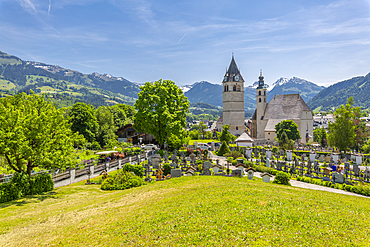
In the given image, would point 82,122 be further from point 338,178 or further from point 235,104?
point 338,178

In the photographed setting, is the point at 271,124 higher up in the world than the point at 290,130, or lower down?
higher up

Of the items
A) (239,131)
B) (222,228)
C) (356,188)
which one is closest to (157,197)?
(222,228)

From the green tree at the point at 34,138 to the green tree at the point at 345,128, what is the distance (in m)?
39.4

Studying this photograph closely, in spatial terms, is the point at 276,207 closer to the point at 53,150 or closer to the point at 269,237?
the point at 269,237

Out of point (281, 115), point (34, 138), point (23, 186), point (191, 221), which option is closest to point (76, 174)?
point (23, 186)

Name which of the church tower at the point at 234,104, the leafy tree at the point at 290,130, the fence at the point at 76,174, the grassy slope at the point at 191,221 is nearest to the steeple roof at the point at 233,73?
the church tower at the point at 234,104

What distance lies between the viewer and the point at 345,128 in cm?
3722

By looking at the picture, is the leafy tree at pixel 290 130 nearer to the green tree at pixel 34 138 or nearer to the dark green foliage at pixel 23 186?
the green tree at pixel 34 138

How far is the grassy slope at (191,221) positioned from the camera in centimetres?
733

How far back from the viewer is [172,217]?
9375mm

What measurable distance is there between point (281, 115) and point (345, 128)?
27.9 m

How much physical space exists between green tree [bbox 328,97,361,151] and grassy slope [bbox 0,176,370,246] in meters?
32.0

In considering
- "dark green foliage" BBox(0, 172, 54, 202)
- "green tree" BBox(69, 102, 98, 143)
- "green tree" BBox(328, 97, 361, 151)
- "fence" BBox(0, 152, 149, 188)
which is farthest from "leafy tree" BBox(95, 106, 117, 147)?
"green tree" BBox(328, 97, 361, 151)

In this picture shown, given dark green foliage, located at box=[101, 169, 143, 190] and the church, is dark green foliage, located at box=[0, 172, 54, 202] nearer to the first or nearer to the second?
dark green foliage, located at box=[101, 169, 143, 190]
